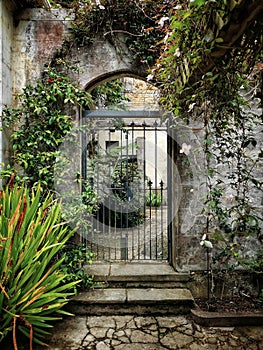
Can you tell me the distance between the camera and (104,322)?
2.98 metres

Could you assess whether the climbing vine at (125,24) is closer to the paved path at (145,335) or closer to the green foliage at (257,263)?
the green foliage at (257,263)

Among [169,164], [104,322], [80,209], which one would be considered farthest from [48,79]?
[104,322]

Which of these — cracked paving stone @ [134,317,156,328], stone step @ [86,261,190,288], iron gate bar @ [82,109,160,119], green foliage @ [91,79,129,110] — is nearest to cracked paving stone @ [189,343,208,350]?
cracked paving stone @ [134,317,156,328]

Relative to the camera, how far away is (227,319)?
117 inches

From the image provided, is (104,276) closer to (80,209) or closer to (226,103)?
(80,209)

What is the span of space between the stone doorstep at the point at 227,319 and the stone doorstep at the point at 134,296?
23 centimetres

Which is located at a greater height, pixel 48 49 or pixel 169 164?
pixel 48 49

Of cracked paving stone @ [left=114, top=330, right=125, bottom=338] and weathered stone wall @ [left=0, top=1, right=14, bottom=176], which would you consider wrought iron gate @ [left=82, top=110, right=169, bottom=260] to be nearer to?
weathered stone wall @ [left=0, top=1, right=14, bottom=176]

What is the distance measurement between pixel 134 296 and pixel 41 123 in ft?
7.48

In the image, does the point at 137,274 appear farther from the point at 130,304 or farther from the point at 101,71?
the point at 101,71

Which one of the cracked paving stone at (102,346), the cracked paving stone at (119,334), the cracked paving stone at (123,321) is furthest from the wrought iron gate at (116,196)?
the cracked paving stone at (102,346)

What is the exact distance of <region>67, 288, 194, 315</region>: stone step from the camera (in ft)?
10.2

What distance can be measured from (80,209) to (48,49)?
1968 mm

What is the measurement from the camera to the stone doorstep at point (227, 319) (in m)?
2.97
